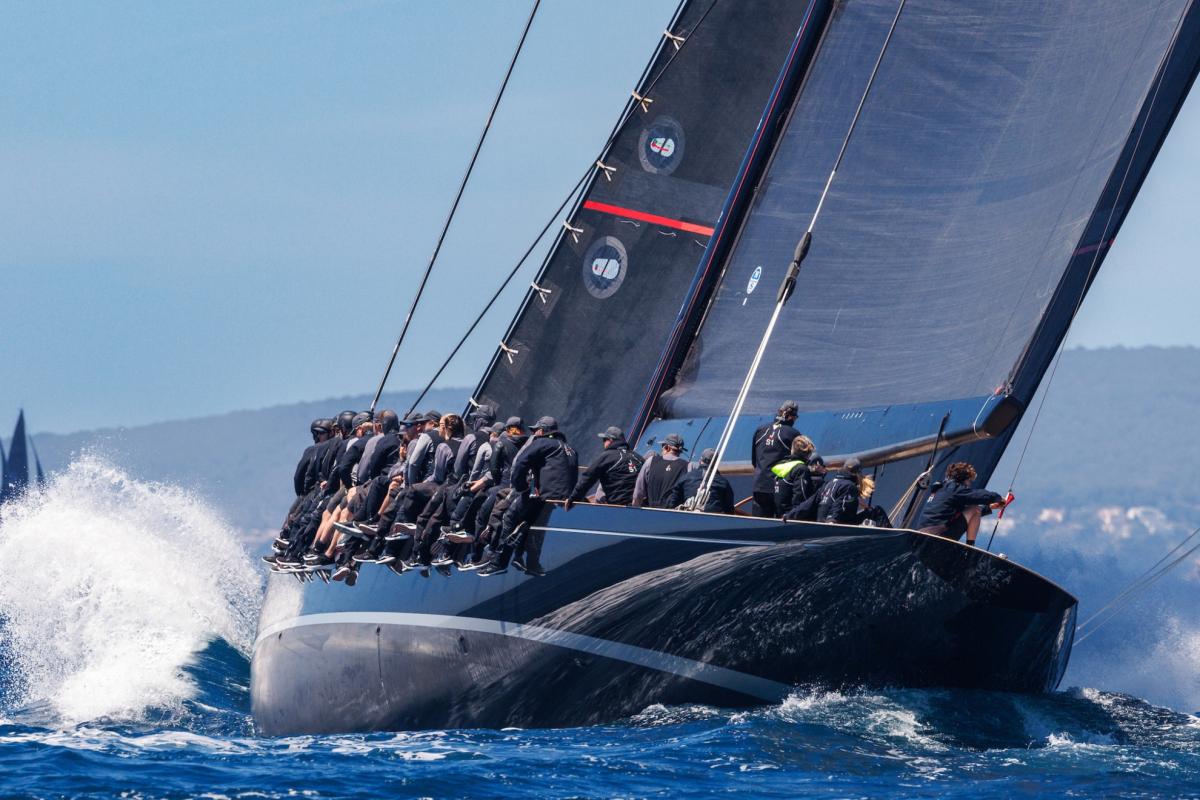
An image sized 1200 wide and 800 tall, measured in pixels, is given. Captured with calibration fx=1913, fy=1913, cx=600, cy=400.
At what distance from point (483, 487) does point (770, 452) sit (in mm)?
2454

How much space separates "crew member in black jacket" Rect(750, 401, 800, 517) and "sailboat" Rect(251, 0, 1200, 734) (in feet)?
1.22

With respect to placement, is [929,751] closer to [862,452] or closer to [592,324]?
[862,452]

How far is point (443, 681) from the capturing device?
15.1 meters

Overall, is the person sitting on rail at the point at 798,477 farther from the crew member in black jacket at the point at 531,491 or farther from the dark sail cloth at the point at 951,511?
the crew member in black jacket at the point at 531,491

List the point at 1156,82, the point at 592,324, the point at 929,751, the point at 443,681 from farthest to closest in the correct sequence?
Answer: 1. the point at 592,324
2. the point at 443,681
3. the point at 1156,82
4. the point at 929,751

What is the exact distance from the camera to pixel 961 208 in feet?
46.9

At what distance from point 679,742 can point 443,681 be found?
10.5 feet

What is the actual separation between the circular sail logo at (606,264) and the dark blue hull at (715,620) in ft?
20.3

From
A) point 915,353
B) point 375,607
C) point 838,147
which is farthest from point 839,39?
point 375,607

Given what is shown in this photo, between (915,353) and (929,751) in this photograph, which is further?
(915,353)

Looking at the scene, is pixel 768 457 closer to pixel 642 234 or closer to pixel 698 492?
pixel 698 492

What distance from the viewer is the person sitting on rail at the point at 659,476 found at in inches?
552

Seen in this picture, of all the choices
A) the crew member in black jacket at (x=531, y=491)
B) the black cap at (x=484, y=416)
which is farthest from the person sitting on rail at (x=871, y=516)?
the black cap at (x=484, y=416)

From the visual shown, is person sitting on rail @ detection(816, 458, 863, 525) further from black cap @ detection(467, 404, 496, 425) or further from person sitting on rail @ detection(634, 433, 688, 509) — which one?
black cap @ detection(467, 404, 496, 425)
